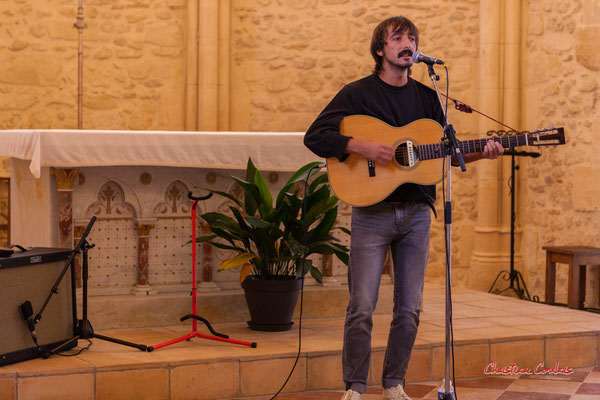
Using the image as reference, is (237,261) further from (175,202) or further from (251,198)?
(175,202)

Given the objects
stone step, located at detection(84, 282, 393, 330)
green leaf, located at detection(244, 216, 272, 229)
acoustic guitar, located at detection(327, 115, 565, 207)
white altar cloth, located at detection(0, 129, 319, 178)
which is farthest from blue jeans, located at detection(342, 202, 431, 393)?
stone step, located at detection(84, 282, 393, 330)

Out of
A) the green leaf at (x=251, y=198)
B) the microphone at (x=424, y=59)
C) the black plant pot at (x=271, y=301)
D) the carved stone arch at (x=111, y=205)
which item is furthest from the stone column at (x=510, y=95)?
the microphone at (x=424, y=59)

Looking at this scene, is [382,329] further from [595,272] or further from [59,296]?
[595,272]

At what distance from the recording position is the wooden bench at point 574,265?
18.7ft

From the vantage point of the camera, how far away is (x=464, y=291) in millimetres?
6285

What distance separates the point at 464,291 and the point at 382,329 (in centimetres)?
189

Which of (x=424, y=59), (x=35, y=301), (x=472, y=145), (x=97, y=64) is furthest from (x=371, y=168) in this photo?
(x=97, y=64)

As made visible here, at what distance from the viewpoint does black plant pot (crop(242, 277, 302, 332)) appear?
14.4ft

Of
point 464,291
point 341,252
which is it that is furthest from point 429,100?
point 464,291

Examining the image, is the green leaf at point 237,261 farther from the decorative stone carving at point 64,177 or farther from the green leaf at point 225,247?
the decorative stone carving at point 64,177

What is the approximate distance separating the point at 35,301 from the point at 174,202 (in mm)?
1152

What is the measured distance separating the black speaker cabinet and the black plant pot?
960mm

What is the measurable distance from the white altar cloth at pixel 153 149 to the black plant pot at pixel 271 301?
0.67 meters

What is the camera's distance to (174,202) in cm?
468
